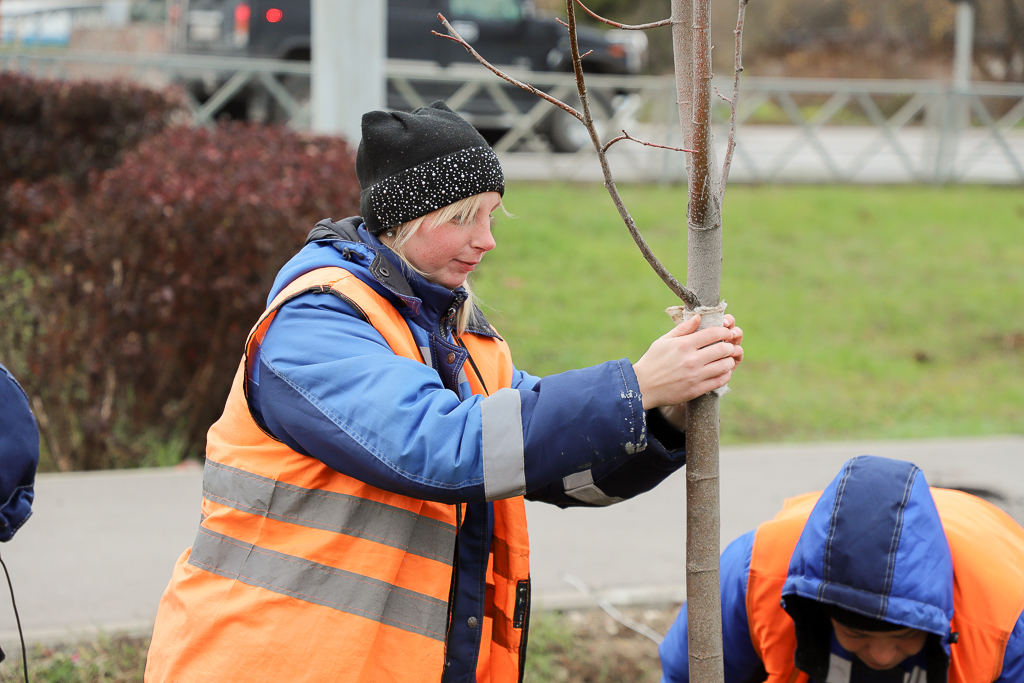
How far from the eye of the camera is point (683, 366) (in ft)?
4.65

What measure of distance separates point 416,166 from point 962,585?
4.50 ft

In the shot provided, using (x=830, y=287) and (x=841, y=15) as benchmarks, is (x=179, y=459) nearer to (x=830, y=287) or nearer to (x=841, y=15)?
(x=830, y=287)

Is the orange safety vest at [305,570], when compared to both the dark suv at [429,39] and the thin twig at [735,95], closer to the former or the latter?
the thin twig at [735,95]

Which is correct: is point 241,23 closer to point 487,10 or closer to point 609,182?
point 487,10

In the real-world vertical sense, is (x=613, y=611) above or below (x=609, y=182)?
below

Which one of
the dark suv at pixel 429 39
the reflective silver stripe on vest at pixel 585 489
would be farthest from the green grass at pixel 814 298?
the reflective silver stripe on vest at pixel 585 489

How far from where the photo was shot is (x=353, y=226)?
1.75m

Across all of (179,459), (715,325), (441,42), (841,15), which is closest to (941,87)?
(441,42)

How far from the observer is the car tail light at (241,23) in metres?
10.3

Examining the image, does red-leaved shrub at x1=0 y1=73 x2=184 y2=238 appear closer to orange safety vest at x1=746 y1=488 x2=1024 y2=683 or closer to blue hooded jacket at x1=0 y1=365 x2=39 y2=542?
blue hooded jacket at x1=0 y1=365 x2=39 y2=542

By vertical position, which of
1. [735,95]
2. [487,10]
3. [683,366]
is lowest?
[683,366]

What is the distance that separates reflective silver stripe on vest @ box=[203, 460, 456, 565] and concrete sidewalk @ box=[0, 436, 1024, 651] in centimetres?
171

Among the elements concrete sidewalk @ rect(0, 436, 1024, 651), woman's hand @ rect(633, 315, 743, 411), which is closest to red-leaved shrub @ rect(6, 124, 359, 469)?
concrete sidewalk @ rect(0, 436, 1024, 651)

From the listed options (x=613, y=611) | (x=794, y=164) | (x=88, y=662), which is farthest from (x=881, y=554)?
(x=794, y=164)
